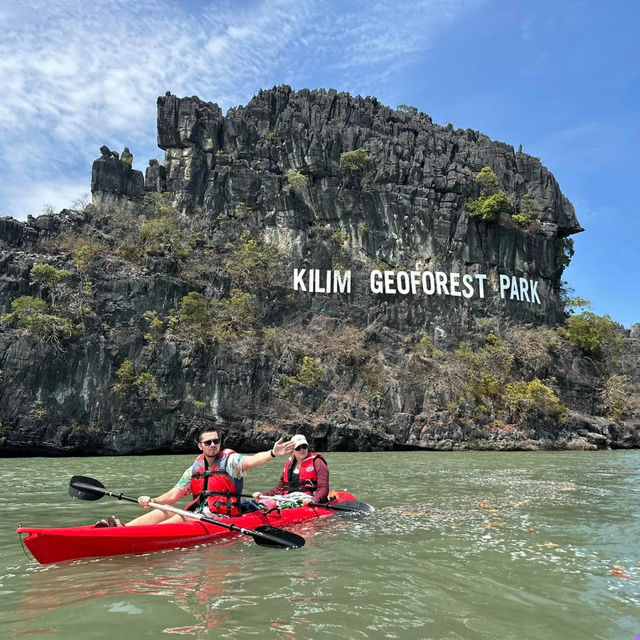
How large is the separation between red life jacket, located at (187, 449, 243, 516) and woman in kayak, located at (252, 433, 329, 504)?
2.10 meters

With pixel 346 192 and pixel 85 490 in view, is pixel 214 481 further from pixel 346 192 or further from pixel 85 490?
pixel 346 192

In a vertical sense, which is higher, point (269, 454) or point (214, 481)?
point (269, 454)

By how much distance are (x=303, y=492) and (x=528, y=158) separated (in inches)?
2111

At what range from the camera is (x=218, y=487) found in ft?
26.2

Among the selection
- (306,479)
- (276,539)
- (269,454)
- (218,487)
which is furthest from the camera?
(306,479)

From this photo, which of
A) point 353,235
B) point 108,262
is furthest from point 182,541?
point 353,235

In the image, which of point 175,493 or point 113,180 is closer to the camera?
point 175,493

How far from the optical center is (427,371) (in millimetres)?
40031

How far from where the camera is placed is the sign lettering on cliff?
45625 mm

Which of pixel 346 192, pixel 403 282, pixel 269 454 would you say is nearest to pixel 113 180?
pixel 346 192

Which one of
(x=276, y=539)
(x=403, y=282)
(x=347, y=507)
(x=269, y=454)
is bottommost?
(x=347, y=507)

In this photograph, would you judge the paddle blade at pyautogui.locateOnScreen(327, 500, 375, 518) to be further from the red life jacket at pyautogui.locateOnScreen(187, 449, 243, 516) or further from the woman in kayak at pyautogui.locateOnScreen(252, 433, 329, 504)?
the red life jacket at pyautogui.locateOnScreen(187, 449, 243, 516)

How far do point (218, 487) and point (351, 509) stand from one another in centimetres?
276

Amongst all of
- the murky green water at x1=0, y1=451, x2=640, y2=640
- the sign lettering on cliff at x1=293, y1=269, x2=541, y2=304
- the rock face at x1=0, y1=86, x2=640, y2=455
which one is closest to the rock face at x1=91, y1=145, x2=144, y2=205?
the rock face at x1=0, y1=86, x2=640, y2=455
